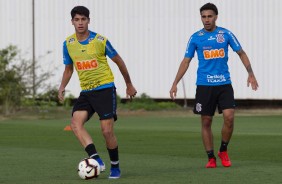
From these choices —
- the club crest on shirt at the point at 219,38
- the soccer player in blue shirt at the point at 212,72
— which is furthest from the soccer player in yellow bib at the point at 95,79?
the club crest on shirt at the point at 219,38

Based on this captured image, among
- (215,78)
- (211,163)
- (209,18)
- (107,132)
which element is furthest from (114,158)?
(209,18)

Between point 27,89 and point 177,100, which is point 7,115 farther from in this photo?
point 177,100

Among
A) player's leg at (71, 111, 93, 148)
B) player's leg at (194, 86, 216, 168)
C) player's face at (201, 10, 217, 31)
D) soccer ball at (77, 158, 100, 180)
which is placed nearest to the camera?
soccer ball at (77, 158, 100, 180)

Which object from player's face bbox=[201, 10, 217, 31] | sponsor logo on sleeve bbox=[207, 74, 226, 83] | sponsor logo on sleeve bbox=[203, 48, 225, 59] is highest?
player's face bbox=[201, 10, 217, 31]

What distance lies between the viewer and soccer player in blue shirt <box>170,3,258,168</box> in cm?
1484

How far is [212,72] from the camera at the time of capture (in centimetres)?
1491

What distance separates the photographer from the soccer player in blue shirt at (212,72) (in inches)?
584

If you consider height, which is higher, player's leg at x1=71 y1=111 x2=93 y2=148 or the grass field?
player's leg at x1=71 y1=111 x2=93 y2=148

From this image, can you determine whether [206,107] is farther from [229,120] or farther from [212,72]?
[212,72]

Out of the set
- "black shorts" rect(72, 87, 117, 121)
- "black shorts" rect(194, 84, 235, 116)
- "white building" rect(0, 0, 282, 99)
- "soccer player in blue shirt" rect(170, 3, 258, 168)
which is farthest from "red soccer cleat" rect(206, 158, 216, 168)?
"white building" rect(0, 0, 282, 99)

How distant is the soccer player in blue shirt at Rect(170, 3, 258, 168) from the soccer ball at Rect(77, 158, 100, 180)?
1.87 metres

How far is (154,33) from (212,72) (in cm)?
2351

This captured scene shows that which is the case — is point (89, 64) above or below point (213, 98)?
above

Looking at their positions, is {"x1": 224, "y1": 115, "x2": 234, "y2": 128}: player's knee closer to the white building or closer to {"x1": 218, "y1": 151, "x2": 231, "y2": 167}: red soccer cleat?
{"x1": 218, "y1": 151, "x2": 231, "y2": 167}: red soccer cleat
